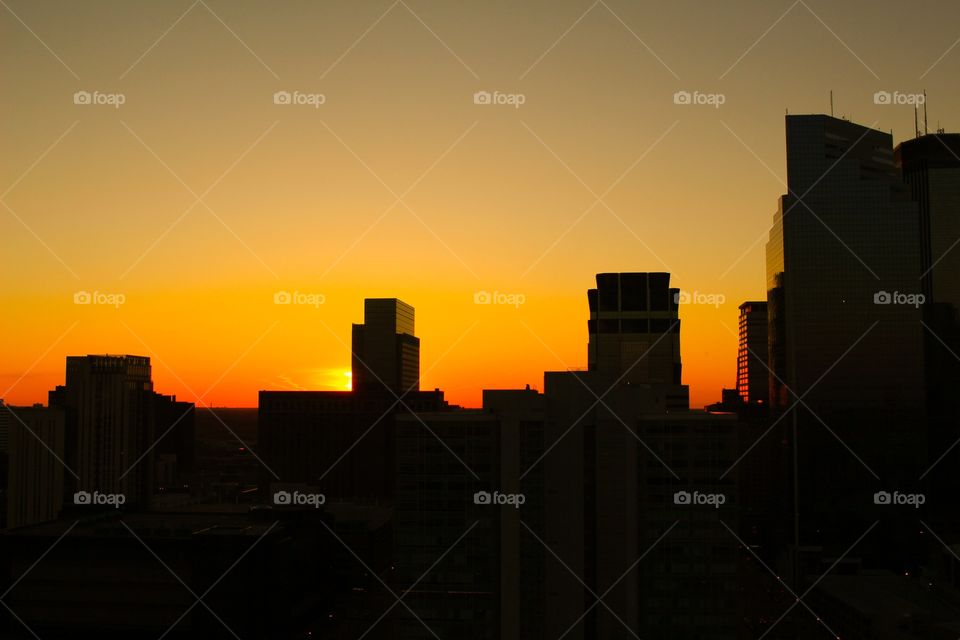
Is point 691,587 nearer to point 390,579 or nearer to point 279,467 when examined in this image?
point 390,579

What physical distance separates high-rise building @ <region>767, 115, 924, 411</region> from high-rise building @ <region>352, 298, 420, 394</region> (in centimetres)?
5980

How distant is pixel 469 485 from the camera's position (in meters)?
30.9

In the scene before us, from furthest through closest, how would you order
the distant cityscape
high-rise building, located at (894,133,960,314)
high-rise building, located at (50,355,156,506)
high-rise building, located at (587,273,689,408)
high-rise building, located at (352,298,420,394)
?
1. high-rise building, located at (352,298,420,394)
2. high-rise building, located at (50,355,156,506)
3. high-rise building, located at (894,133,960,314)
4. high-rise building, located at (587,273,689,408)
5. the distant cityscape

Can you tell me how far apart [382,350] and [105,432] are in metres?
40.5

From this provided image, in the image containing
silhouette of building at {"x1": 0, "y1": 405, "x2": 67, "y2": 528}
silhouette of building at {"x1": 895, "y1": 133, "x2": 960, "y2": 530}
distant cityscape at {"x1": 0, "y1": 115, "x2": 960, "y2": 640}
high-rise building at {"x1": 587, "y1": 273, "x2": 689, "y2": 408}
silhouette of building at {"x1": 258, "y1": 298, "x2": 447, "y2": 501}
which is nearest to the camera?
distant cityscape at {"x1": 0, "y1": 115, "x2": 960, "y2": 640}

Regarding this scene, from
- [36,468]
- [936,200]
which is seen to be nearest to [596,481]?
[936,200]

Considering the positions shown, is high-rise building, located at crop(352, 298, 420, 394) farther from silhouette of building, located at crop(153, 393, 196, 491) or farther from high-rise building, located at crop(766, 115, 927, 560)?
high-rise building, located at crop(766, 115, 927, 560)

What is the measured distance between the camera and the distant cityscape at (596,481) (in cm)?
3073

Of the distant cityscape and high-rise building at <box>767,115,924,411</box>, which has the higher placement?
high-rise building at <box>767,115,924,411</box>

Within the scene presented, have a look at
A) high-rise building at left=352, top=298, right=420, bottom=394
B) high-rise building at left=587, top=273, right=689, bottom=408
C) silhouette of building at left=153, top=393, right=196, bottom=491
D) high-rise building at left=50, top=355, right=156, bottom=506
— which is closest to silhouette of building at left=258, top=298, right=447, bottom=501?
high-rise building at left=352, top=298, right=420, bottom=394

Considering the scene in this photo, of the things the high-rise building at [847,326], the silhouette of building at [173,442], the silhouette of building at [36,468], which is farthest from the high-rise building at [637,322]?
the silhouette of building at [173,442]

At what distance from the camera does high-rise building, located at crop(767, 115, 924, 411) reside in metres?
83.3

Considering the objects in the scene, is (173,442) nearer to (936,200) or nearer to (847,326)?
(847,326)

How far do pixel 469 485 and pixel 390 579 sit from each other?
41475 millimetres
